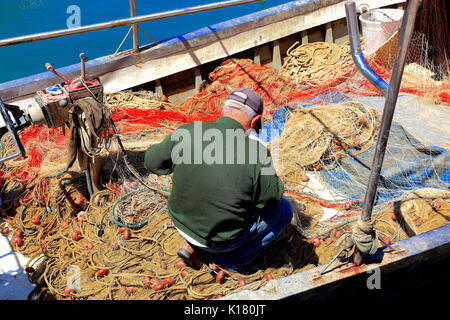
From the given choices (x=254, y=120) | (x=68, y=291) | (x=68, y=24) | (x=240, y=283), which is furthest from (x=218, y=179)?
(x=68, y=24)

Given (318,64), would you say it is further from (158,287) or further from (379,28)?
(158,287)

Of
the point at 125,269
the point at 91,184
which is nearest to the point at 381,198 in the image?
the point at 125,269

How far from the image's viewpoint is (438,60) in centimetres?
584

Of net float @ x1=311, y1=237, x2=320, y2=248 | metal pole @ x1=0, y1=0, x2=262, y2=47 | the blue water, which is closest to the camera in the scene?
net float @ x1=311, y1=237, x2=320, y2=248

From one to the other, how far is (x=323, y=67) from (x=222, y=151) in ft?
13.6

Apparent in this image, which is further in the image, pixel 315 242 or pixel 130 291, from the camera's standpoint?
pixel 315 242

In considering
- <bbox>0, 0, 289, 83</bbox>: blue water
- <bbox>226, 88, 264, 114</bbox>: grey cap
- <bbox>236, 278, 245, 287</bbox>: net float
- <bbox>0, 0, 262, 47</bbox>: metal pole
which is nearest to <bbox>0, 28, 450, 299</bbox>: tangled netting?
<bbox>236, 278, 245, 287</bbox>: net float

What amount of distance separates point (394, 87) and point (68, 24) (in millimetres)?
13778

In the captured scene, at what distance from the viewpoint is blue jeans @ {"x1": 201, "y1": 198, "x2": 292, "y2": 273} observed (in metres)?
2.81

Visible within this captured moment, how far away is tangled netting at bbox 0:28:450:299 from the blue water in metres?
8.56

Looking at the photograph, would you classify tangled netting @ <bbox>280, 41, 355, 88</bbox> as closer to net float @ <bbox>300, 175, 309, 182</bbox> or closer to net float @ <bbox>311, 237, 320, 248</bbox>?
net float @ <bbox>300, 175, 309, 182</bbox>

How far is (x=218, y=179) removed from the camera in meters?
2.44

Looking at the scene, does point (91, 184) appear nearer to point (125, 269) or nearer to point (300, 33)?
point (125, 269)

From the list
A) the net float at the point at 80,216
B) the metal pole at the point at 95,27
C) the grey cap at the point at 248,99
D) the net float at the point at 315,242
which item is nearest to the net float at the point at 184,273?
→ the net float at the point at 315,242
